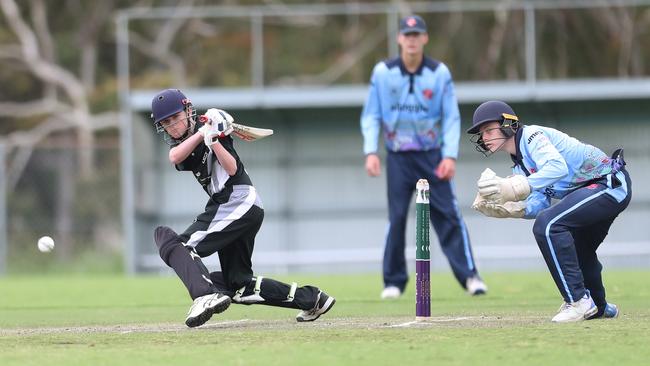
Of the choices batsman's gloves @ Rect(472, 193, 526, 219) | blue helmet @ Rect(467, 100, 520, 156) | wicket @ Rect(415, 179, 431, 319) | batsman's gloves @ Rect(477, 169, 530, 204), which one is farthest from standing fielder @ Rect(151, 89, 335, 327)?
blue helmet @ Rect(467, 100, 520, 156)

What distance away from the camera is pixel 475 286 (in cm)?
1191

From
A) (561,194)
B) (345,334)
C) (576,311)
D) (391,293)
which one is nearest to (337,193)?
(391,293)

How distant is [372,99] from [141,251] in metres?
9.74

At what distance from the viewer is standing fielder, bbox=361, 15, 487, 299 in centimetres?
1200

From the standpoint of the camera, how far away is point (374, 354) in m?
6.49

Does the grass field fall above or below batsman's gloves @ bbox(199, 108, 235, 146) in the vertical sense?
below

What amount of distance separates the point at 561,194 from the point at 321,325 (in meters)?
1.85

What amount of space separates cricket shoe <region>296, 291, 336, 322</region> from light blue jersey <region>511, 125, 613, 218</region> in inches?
59.2

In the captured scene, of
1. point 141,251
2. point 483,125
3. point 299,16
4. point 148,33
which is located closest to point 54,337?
point 483,125

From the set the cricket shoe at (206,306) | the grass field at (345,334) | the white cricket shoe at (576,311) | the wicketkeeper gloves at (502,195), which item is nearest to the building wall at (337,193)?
the grass field at (345,334)

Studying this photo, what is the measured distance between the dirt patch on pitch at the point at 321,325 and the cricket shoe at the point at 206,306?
6.4 inches

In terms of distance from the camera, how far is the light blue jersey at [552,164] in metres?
8.02

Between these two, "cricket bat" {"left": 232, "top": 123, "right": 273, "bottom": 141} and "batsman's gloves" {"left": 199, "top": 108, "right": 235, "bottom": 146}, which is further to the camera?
"cricket bat" {"left": 232, "top": 123, "right": 273, "bottom": 141}

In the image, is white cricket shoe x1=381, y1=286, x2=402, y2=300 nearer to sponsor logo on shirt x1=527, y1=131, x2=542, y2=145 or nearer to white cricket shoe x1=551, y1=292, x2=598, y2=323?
white cricket shoe x1=551, y1=292, x2=598, y2=323
